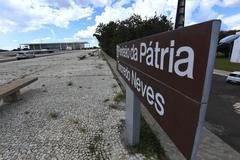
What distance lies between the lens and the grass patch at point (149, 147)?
2.97m

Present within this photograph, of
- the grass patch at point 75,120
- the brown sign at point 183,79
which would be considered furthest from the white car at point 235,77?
the brown sign at point 183,79

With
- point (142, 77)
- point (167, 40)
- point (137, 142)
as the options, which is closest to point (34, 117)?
point (137, 142)

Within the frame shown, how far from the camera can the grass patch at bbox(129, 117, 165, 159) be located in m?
2.97

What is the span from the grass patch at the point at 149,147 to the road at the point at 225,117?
1449mm

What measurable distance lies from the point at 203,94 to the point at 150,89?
Result: 3.06 ft

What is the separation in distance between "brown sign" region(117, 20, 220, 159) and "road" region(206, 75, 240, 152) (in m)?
2.66

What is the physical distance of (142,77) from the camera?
2.25 meters

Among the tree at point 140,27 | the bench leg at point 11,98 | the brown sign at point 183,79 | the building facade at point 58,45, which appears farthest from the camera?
the building facade at point 58,45

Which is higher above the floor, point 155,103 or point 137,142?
point 155,103

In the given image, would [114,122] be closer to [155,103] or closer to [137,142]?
[137,142]

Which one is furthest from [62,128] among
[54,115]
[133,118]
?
[133,118]

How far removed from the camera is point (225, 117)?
4.96 metres

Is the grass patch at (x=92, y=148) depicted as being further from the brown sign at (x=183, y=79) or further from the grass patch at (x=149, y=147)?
the brown sign at (x=183, y=79)

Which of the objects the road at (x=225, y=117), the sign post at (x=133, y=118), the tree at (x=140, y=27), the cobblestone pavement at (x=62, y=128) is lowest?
the road at (x=225, y=117)
